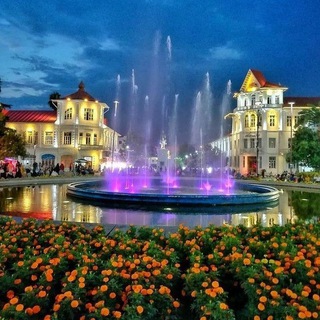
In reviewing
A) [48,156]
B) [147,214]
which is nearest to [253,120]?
[48,156]

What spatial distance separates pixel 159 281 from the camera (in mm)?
4301

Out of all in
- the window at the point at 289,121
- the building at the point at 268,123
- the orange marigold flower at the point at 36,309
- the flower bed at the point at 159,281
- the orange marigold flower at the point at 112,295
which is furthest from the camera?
the window at the point at 289,121

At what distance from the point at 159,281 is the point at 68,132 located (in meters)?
58.3

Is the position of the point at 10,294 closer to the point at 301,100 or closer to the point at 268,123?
the point at 268,123

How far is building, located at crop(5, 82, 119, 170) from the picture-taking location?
59969 millimetres

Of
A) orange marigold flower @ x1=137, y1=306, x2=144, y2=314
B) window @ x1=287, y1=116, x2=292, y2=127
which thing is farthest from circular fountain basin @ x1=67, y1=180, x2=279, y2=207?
window @ x1=287, y1=116, x2=292, y2=127

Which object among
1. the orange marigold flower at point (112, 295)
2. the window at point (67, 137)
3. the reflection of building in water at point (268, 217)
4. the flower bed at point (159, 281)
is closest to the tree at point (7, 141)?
the window at point (67, 137)

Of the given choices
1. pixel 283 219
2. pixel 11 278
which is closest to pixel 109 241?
pixel 11 278

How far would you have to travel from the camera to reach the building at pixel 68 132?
59969 mm

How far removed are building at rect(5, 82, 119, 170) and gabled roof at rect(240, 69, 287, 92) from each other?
956 inches

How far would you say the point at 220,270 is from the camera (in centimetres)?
491

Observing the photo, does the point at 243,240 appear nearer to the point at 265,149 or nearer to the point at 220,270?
the point at 220,270

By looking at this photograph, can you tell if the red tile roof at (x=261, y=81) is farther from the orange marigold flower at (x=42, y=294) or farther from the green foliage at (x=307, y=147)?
the orange marigold flower at (x=42, y=294)

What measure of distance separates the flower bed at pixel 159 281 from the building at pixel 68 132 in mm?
54266
